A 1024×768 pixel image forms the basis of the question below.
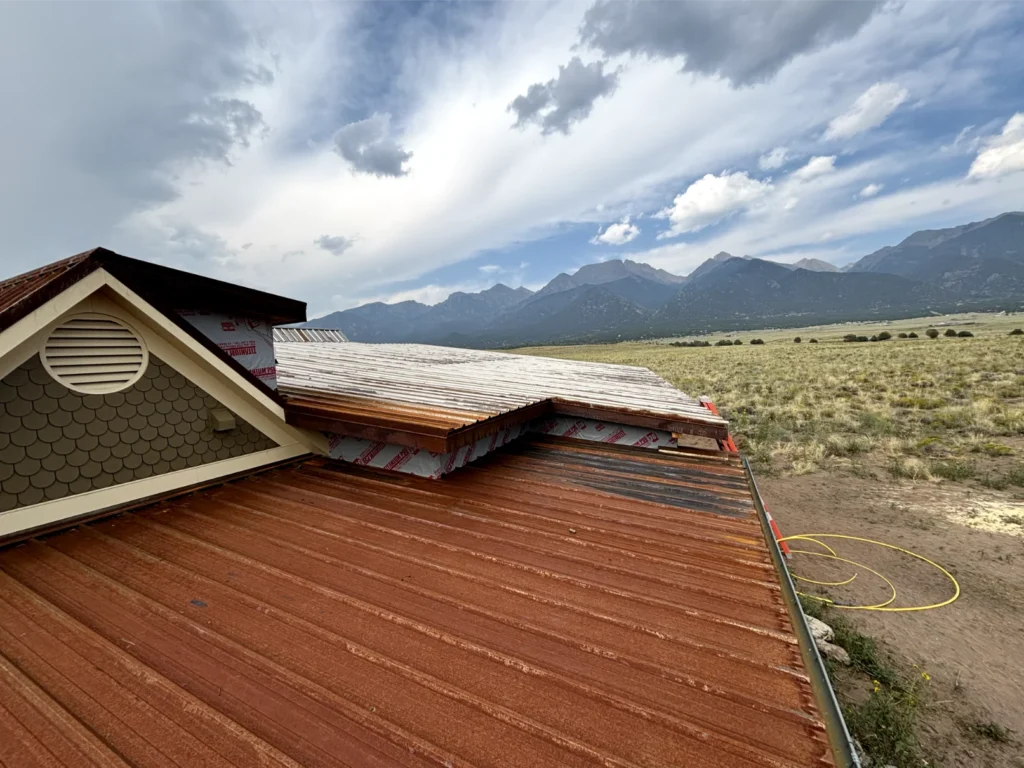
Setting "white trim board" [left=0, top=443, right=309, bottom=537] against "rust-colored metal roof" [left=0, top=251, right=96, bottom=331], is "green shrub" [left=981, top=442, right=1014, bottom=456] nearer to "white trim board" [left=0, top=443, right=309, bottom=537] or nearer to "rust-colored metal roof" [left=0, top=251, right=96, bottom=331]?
"white trim board" [left=0, top=443, right=309, bottom=537]

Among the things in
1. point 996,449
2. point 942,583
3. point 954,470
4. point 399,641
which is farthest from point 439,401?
point 996,449

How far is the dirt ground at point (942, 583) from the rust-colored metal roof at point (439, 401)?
395cm

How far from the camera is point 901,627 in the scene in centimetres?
662

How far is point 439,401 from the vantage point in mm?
5312

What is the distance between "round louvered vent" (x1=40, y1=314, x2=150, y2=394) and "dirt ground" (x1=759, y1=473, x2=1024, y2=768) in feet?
26.8

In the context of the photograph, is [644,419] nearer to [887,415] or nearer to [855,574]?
[855,574]

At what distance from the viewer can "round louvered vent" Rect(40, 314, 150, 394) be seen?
10.8ft

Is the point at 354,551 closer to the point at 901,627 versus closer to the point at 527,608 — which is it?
the point at 527,608

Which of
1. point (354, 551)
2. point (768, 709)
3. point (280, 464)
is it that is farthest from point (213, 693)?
point (280, 464)

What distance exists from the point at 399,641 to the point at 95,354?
3307 millimetres

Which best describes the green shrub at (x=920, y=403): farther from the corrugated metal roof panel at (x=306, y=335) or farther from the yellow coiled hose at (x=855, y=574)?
the corrugated metal roof panel at (x=306, y=335)

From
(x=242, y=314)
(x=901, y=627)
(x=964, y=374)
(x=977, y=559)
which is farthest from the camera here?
(x=964, y=374)

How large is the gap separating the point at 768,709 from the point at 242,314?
16.8 ft

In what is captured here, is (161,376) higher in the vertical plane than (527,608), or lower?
higher
